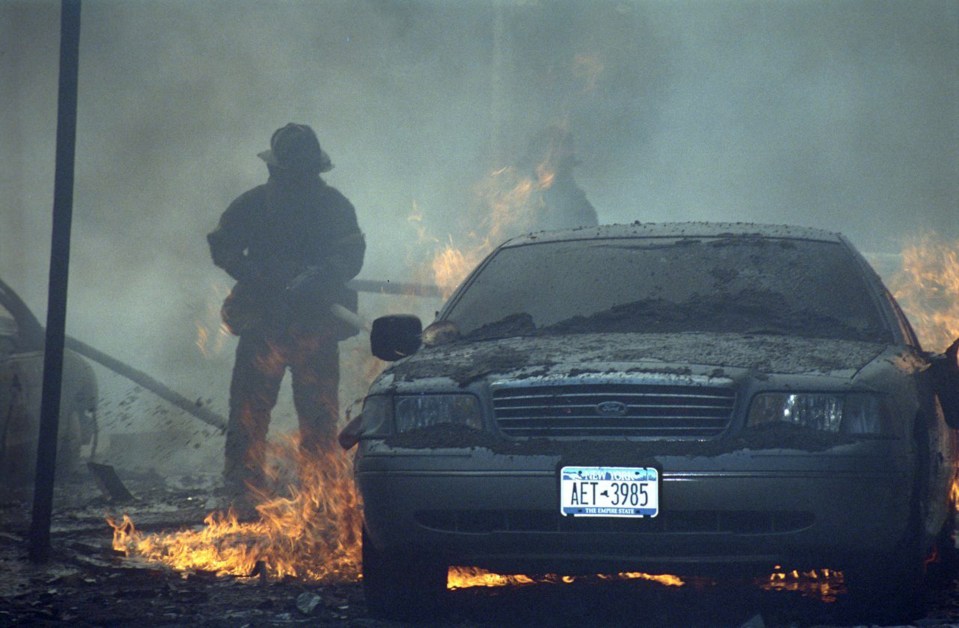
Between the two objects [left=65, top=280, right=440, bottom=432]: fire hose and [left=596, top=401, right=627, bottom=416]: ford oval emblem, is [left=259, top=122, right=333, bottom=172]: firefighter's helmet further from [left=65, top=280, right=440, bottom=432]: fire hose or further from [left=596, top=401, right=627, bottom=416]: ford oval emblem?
[left=596, top=401, right=627, bottom=416]: ford oval emblem

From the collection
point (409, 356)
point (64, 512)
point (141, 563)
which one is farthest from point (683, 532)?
point (64, 512)

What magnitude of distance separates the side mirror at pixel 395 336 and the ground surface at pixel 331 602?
1.00 m

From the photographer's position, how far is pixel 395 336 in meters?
5.91

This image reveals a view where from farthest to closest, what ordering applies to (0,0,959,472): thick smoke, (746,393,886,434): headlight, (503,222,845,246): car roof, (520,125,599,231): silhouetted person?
(0,0,959,472): thick smoke
(520,125,599,231): silhouetted person
(503,222,845,246): car roof
(746,393,886,434): headlight

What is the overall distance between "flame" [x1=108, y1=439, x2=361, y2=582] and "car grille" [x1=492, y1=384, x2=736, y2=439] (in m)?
1.83

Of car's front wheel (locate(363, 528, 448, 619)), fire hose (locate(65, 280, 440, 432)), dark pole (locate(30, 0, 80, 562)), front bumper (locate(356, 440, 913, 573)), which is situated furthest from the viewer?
fire hose (locate(65, 280, 440, 432))

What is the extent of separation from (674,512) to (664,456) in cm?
18

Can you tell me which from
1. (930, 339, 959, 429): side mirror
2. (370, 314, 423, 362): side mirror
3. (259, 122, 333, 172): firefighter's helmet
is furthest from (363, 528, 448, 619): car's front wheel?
(259, 122, 333, 172): firefighter's helmet

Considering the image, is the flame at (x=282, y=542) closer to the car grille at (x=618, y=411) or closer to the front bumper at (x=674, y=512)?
the front bumper at (x=674, y=512)

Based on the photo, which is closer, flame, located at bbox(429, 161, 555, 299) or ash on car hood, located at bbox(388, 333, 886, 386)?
ash on car hood, located at bbox(388, 333, 886, 386)

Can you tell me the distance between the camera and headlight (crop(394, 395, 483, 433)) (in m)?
4.98

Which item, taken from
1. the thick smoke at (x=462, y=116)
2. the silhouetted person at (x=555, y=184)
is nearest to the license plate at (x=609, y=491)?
the silhouetted person at (x=555, y=184)

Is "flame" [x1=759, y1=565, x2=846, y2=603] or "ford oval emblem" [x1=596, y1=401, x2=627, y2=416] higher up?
"ford oval emblem" [x1=596, y1=401, x2=627, y2=416]

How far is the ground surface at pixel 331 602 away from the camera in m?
5.26
